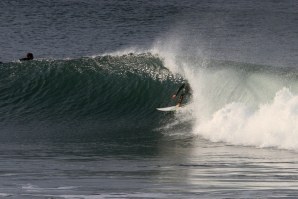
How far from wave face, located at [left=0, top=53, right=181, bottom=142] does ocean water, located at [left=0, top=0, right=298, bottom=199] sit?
0.15ft

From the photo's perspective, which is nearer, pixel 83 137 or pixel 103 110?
pixel 83 137

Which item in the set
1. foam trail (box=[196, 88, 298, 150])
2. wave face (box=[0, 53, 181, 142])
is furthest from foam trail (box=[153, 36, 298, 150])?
wave face (box=[0, 53, 181, 142])

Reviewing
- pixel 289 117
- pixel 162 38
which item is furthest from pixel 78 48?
pixel 289 117

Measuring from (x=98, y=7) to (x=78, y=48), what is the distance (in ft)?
63.5

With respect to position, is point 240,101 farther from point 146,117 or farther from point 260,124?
point 260,124

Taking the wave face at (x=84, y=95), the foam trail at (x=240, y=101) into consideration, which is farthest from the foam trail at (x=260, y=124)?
the wave face at (x=84, y=95)

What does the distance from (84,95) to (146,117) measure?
3651mm

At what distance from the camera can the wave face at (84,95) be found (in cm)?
3284

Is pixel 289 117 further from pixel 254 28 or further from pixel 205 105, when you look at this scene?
pixel 254 28

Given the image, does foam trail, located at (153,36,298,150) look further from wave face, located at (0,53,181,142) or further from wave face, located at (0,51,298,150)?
wave face, located at (0,53,181,142)

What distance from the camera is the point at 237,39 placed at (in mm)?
59188

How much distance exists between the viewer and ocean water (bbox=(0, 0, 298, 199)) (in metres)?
19.8

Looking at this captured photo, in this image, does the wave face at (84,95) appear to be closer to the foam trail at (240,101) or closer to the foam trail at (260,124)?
the foam trail at (240,101)

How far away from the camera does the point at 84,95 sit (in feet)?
121
